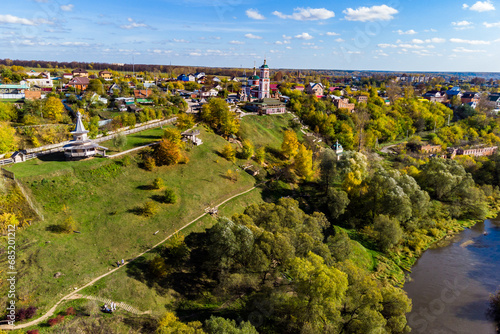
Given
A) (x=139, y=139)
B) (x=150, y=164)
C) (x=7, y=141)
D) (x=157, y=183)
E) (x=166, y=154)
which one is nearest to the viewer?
(x=157, y=183)

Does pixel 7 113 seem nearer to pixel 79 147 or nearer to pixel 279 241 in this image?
pixel 79 147

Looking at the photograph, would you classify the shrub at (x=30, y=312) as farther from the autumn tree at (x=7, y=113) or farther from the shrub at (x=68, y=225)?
the autumn tree at (x=7, y=113)

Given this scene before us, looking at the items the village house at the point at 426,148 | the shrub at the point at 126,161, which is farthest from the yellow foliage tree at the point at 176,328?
the village house at the point at 426,148

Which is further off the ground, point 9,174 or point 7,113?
point 7,113

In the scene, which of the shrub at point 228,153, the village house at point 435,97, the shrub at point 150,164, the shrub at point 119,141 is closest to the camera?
the shrub at point 150,164

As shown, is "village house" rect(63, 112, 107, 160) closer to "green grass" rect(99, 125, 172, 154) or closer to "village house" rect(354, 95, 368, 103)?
"green grass" rect(99, 125, 172, 154)

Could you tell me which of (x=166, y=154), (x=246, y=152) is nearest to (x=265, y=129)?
(x=246, y=152)

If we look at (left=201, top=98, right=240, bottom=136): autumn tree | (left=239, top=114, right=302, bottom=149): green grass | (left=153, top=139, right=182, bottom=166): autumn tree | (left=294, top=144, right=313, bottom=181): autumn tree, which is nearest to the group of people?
(left=153, top=139, right=182, bottom=166): autumn tree

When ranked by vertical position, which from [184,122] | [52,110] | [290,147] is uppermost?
[52,110]

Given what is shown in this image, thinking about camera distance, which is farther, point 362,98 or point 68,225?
point 362,98
